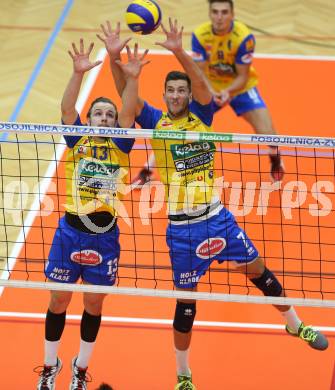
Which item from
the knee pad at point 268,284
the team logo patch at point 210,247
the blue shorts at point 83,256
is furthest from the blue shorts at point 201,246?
the blue shorts at point 83,256

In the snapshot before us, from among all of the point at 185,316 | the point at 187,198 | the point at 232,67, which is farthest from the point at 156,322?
the point at 232,67

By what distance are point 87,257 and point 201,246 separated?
823 millimetres

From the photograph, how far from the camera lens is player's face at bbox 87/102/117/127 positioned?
637 cm

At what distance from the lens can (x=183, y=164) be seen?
6.46 m

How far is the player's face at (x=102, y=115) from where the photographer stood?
6.37m

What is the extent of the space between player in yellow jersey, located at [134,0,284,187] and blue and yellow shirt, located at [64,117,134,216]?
2754 mm

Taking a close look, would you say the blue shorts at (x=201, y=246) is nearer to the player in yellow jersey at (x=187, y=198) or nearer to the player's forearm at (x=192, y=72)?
the player in yellow jersey at (x=187, y=198)

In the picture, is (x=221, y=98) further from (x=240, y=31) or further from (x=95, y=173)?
(x=95, y=173)

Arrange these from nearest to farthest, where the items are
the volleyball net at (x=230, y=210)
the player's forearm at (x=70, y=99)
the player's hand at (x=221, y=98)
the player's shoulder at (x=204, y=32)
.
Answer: the player's forearm at (x=70, y=99), the volleyball net at (x=230, y=210), the player's hand at (x=221, y=98), the player's shoulder at (x=204, y=32)

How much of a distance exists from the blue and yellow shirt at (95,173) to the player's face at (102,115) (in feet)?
0.36

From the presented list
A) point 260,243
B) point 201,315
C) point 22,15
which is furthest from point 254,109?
point 22,15

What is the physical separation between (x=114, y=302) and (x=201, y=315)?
2.59 feet

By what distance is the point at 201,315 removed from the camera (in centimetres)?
767

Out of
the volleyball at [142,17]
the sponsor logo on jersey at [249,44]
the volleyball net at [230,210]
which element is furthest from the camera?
the sponsor logo on jersey at [249,44]
